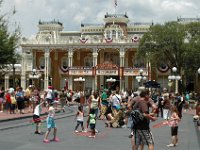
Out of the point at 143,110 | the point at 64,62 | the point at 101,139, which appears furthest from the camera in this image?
the point at 64,62

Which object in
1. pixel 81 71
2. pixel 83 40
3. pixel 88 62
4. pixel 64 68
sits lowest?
pixel 81 71

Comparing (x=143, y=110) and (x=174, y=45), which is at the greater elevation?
(x=174, y=45)

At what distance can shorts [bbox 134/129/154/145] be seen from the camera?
372 inches

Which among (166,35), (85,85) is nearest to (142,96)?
(166,35)

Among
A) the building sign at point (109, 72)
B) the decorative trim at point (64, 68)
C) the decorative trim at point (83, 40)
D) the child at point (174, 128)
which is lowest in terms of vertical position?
the child at point (174, 128)

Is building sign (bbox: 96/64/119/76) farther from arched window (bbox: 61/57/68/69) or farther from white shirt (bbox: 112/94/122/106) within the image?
white shirt (bbox: 112/94/122/106)

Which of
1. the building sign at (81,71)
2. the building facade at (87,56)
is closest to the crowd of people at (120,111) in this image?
the building sign at (81,71)

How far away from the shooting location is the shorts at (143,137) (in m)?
9.46

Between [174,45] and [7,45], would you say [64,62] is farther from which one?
[7,45]

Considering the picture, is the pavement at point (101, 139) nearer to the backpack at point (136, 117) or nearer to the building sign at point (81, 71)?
the backpack at point (136, 117)

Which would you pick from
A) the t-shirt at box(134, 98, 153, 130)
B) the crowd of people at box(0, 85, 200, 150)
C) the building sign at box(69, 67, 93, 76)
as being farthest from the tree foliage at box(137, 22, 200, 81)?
the t-shirt at box(134, 98, 153, 130)

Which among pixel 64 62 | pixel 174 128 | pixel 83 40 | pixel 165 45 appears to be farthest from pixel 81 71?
pixel 174 128

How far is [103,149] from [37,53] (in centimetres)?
5433

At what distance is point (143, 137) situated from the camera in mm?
9484
